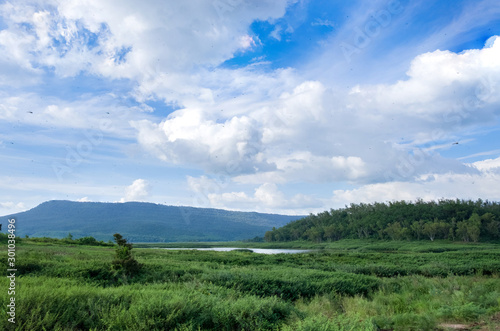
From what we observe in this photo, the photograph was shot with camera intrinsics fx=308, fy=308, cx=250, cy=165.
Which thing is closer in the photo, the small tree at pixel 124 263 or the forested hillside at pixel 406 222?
the small tree at pixel 124 263

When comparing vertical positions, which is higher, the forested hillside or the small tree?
the small tree

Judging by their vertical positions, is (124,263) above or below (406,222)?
above

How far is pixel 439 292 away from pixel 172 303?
48.9 feet

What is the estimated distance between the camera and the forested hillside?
104188mm

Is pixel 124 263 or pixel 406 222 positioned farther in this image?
pixel 406 222

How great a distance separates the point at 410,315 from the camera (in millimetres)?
10539

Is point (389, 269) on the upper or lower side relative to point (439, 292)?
lower

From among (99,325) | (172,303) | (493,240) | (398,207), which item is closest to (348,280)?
(172,303)

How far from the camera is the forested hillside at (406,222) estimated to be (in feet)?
Answer: 342

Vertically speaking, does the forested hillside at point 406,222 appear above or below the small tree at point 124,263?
below

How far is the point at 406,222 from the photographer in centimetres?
12369

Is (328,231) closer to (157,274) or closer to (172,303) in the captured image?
(157,274)

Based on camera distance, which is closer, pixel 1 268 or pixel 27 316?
pixel 27 316

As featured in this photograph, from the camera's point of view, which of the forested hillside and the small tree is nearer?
the small tree
